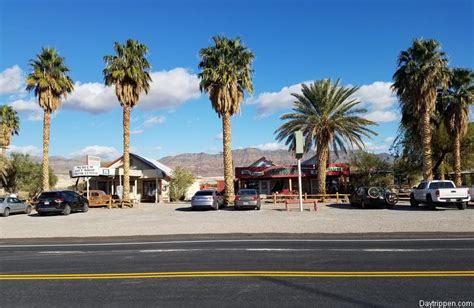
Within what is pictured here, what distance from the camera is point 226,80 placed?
32.2 meters

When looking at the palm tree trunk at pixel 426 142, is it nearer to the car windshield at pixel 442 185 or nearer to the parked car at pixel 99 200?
the car windshield at pixel 442 185

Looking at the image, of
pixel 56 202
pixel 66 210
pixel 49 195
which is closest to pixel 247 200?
pixel 66 210

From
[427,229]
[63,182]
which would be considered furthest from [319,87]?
[63,182]

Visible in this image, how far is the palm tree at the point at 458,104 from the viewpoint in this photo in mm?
34344

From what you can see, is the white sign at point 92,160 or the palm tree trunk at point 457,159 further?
the white sign at point 92,160

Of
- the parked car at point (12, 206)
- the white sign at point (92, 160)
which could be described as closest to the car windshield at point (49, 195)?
the parked car at point (12, 206)

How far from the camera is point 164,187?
5019cm

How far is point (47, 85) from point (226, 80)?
14716 millimetres

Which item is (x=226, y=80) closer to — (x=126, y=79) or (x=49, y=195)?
(x=126, y=79)

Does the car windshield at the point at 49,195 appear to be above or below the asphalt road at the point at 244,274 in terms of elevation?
above

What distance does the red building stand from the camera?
149 feet

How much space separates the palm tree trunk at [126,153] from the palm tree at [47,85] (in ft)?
18.8

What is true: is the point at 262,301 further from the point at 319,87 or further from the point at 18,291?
the point at 319,87

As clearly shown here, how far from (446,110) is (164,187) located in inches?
1171
